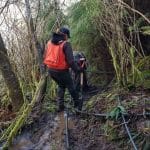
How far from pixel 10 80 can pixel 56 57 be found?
1490mm

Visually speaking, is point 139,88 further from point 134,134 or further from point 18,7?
point 18,7

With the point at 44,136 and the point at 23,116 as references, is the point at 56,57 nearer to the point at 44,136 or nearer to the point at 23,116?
the point at 23,116

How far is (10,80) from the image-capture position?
8.58 metres

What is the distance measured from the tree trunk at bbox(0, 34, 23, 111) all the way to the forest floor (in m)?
0.34

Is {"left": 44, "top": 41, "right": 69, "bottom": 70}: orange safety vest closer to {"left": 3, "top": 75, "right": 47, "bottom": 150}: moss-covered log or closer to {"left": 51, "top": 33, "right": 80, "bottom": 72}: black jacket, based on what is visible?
{"left": 51, "top": 33, "right": 80, "bottom": 72}: black jacket

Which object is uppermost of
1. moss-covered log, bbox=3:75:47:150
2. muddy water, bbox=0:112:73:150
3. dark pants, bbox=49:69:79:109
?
dark pants, bbox=49:69:79:109

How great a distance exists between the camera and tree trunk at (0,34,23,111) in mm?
8406

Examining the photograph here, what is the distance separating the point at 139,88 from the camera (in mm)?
8086

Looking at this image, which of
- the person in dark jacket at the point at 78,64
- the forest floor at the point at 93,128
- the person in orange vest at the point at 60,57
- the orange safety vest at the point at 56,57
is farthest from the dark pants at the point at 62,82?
the person in dark jacket at the point at 78,64

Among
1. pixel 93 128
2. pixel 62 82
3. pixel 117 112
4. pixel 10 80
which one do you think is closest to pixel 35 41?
pixel 10 80

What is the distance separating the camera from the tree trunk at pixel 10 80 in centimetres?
841

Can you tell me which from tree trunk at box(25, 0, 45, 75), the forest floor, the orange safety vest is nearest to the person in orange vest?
the orange safety vest

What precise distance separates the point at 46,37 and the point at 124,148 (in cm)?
514

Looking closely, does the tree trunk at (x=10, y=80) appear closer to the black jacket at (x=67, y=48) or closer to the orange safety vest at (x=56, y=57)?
the orange safety vest at (x=56, y=57)
